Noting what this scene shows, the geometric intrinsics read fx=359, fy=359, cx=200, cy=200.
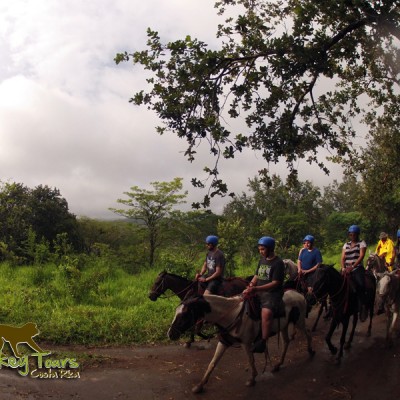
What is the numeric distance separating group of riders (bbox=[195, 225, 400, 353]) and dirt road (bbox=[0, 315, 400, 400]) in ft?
2.66

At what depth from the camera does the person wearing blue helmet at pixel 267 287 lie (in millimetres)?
6199

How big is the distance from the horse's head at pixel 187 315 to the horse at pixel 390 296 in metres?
4.59

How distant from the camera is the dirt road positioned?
5.87 meters

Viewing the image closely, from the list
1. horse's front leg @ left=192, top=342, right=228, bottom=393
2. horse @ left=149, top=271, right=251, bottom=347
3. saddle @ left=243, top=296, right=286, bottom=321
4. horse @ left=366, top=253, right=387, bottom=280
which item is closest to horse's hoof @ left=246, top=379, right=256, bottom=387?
horse's front leg @ left=192, top=342, right=228, bottom=393

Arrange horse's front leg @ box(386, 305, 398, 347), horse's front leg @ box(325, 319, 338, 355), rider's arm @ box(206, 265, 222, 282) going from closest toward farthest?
horse's front leg @ box(325, 319, 338, 355) → horse's front leg @ box(386, 305, 398, 347) → rider's arm @ box(206, 265, 222, 282)

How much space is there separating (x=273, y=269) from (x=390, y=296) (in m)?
4.06

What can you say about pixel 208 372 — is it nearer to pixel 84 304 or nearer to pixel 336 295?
pixel 336 295

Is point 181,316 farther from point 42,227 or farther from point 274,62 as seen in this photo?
point 42,227

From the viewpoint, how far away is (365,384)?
20.5 feet

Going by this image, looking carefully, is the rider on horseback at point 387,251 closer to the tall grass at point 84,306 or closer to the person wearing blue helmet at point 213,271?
the person wearing blue helmet at point 213,271

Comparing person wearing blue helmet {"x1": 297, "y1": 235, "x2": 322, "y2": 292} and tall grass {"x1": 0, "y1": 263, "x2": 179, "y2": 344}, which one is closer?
tall grass {"x1": 0, "y1": 263, "x2": 179, "y2": 344}

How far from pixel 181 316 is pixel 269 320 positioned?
1577 millimetres

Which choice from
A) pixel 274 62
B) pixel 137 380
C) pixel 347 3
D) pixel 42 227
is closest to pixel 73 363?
pixel 137 380

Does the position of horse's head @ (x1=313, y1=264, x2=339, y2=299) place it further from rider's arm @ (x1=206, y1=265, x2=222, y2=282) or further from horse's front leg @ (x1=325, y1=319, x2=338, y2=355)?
rider's arm @ (x1=206, y1=265, x2=222, y2=282)
